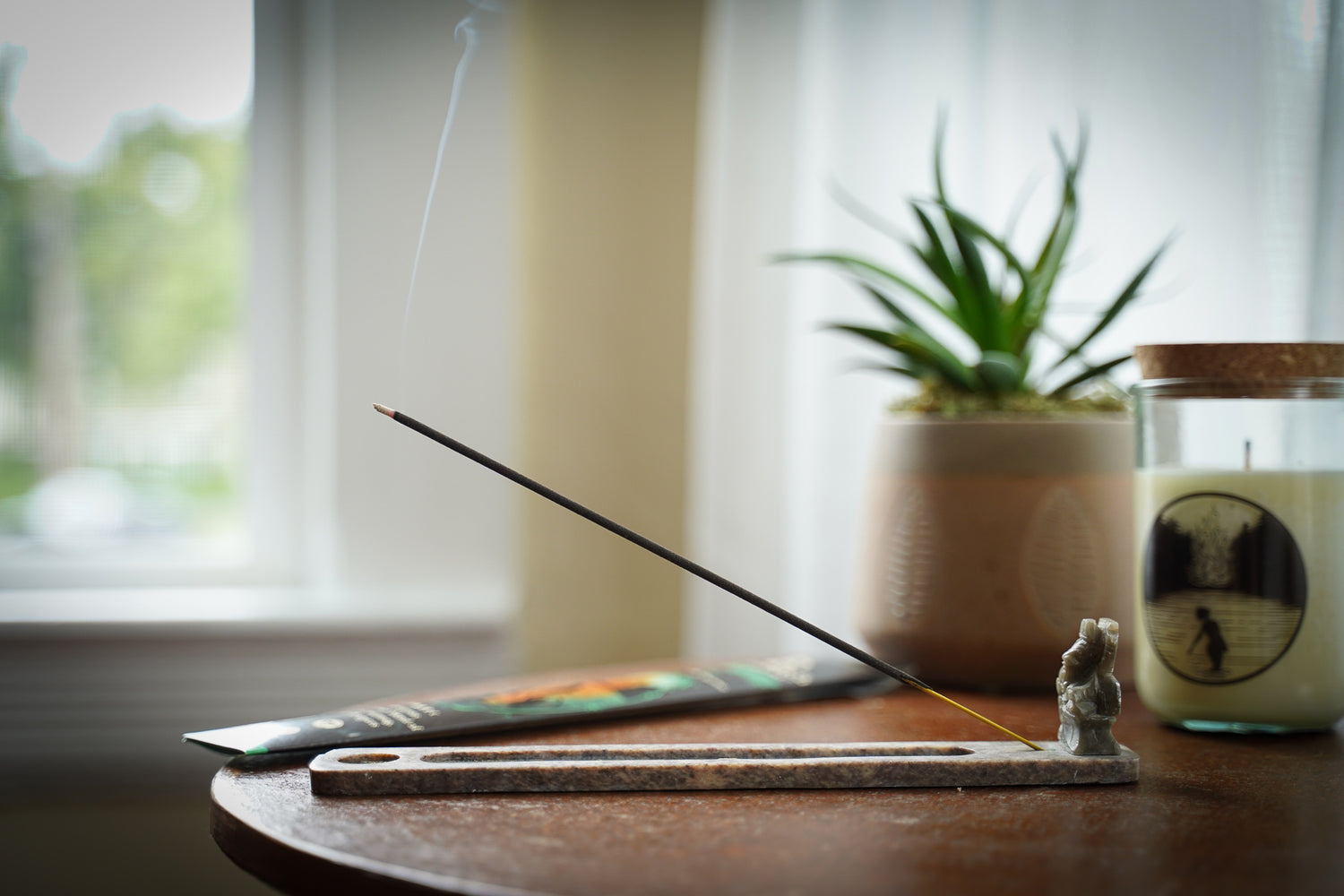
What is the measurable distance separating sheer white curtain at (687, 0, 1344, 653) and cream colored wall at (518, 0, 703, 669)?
48 millimetres

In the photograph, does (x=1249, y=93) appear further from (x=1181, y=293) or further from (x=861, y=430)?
(x=861, y=430)

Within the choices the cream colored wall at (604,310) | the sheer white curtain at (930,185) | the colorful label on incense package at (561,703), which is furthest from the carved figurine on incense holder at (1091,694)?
the cream colored wall at (604,310)

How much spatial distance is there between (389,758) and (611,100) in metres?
1.06

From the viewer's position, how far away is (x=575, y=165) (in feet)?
4.58

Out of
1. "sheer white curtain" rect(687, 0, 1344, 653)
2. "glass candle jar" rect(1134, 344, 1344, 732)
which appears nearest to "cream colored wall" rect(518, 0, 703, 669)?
"sheer white curtain" rect(687, 0, 1344, 653)

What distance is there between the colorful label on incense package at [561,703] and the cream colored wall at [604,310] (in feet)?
1.85

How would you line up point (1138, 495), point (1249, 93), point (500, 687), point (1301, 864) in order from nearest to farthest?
point (1301, 864) → point (1138, 495) → point (500, 687) → point (1249, 93)

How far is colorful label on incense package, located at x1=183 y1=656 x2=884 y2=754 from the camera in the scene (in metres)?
0.58

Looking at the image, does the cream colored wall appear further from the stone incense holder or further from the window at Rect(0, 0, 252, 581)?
the stone incense holder

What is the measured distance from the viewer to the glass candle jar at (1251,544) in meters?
0.62

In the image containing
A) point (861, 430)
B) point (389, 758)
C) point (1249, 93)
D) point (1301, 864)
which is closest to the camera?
point (1301, 864)

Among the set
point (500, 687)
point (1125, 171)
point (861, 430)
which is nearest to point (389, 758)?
point (500, 687)

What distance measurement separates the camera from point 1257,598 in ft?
2.04

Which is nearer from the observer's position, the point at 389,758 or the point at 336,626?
the point at 389,758
